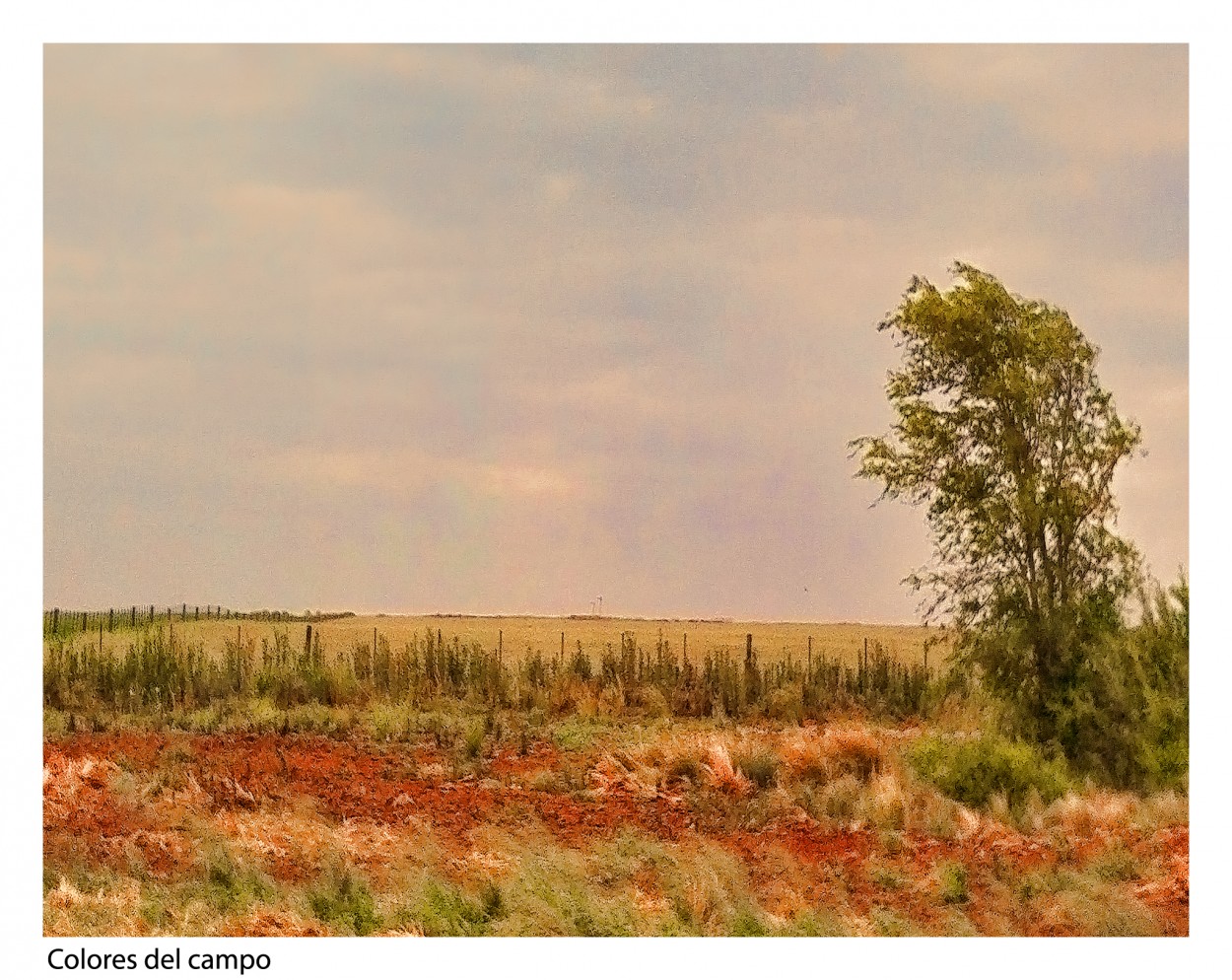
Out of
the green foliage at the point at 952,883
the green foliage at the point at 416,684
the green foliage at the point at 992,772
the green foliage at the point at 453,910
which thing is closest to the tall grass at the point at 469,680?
the green foliage at the point at 416,684

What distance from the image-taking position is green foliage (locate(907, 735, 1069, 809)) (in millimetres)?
10352

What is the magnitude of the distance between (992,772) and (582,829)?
12.3 ft

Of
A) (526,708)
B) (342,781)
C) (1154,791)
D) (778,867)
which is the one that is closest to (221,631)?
(526,708)

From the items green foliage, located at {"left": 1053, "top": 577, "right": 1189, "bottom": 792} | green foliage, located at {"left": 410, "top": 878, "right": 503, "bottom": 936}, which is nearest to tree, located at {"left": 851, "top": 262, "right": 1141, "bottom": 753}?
green foliage, located at {"left": 1053, "top": 577, "right": 1189, "bottom": 792}

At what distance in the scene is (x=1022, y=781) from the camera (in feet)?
34.1

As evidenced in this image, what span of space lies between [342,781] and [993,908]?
19.2 feet

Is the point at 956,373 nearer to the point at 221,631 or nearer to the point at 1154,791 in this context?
the point at 1154,791

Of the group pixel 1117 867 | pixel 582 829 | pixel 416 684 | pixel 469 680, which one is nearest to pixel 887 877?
pixel 1117 867

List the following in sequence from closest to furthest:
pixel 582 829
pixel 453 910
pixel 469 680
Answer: pixel 453 910 < pixel 582 829 < pixel 469 680

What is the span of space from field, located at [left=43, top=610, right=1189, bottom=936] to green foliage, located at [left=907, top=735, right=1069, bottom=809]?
18 millimetres

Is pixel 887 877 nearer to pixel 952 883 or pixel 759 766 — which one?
pixel 952 883

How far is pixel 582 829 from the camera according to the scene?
385 inches

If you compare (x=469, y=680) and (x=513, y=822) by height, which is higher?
(x=469, y=680)

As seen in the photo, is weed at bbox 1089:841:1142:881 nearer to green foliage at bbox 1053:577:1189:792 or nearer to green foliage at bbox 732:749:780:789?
green foliage at bbox 1053:577:1189:792
